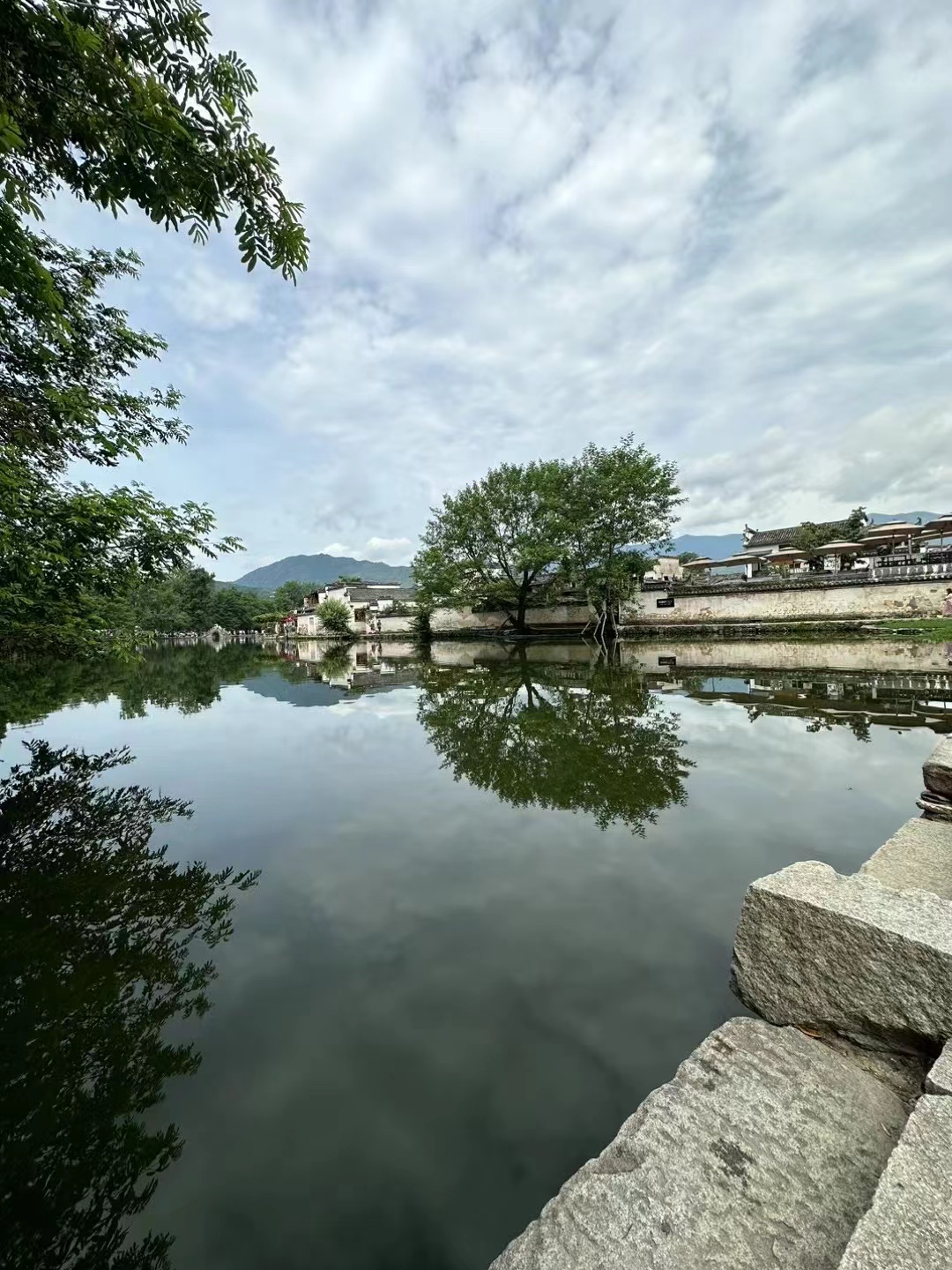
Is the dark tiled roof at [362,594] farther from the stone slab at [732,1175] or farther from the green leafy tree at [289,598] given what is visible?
the stone slab at [732,1175]

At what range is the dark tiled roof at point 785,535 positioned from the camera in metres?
39.3

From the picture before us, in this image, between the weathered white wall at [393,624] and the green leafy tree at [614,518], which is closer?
the green leafy tree at [614,518]

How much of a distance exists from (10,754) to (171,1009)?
300 inches

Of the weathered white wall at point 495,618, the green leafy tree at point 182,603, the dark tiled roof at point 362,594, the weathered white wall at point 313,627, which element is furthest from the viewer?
the dark tiled roof at point 362,594

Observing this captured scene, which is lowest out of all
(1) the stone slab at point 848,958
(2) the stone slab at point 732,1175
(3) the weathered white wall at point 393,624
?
(2) the stone slab at point 732,1175

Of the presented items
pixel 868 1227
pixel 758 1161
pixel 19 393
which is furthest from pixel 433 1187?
pixel 19 393

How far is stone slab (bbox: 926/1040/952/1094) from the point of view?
4.92 ft

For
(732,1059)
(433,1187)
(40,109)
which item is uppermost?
(40,109)

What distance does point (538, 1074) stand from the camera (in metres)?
2.33

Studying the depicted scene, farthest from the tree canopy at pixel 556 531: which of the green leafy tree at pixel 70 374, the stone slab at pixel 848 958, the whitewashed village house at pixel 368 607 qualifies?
the stone slab at pixel 848 958

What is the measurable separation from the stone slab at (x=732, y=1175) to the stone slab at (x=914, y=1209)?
256 mm

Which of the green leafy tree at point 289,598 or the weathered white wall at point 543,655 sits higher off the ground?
the green leafy tree at point 289,598

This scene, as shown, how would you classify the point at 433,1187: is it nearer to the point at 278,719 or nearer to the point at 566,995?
the point at 566,995

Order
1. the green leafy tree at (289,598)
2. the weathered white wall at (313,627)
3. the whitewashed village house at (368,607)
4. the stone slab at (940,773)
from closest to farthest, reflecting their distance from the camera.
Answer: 1. the stone slab at (940,773)
2. the whitewashed village house at (368,607)
3. the weathered white wall at (313,627)
4. the green leafy tree at (289,598)
